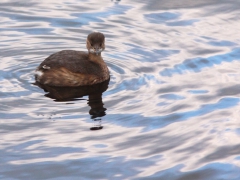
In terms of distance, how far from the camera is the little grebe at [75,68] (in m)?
11.8

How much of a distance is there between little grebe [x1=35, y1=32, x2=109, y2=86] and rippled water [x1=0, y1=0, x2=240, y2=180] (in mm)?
281

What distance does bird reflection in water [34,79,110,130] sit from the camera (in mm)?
10680

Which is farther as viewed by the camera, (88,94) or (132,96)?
(88,94)

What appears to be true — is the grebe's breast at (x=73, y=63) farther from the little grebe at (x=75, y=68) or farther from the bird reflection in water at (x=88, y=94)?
the bird reflection in water at (x=88, y=94)

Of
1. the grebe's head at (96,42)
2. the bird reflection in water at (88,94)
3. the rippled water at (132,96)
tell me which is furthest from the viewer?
the grebe's head at (96,42)

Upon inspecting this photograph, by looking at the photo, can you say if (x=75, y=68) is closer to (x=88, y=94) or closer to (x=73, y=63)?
(x=73, y=63)

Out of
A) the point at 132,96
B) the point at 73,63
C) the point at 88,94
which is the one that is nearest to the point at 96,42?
the point at 73,63

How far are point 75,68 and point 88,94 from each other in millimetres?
597

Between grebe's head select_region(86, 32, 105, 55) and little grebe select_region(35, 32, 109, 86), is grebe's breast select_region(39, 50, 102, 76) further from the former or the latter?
grebe's head select_region(86, 32, 105, 55)

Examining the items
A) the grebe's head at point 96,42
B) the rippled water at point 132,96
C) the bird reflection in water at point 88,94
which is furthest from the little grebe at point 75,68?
the rippled water at point 132,96

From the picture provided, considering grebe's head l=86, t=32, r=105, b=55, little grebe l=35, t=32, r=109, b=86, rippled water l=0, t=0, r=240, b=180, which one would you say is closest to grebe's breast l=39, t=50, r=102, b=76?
little grebe l=35, t=32, r=109, b=86

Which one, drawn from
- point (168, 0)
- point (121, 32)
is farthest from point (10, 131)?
point (168, 0)

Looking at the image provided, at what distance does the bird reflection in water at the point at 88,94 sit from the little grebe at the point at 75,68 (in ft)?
0.34

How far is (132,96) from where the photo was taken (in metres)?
11.1
